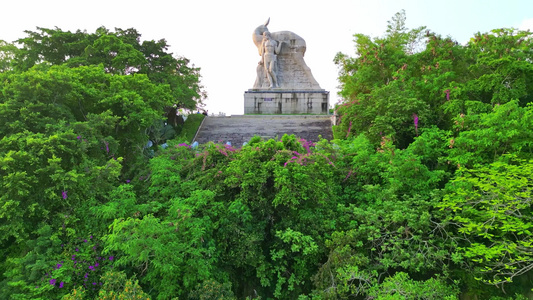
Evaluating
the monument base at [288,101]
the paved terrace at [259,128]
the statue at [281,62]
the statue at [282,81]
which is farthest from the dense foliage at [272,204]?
the statue at [281,62]

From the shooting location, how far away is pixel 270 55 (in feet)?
67.5

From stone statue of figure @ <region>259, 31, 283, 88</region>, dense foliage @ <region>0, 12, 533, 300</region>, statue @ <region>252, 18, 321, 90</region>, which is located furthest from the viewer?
statue @ <region>252, 18, 321, 90</region>

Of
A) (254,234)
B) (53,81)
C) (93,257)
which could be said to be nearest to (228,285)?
(254,234)

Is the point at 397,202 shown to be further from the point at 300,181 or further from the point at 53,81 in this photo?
the point at 53,81

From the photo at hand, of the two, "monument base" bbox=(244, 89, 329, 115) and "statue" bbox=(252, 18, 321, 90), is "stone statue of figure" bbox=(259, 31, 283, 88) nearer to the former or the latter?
"statue" bbox=(252, 18, 321, 90)

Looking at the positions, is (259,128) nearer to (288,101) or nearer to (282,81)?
(288,101)

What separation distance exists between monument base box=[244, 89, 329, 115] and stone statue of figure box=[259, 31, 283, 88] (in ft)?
2.83

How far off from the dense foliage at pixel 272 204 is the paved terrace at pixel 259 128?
5696 millimetres

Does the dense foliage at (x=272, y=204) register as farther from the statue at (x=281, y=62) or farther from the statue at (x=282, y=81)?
the statue at (x=281, y=62)

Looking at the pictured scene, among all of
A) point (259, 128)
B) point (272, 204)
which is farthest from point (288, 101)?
point (272, 204)

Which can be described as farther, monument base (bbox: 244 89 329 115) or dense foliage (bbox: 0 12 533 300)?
monument base (bbox: 244 89 329 115)

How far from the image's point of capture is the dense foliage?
5965 mm

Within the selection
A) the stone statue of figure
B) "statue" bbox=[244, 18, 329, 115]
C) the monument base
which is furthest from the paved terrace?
the stone statue of figure

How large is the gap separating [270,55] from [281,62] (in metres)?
1.33
